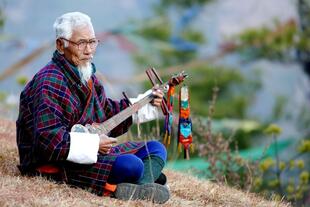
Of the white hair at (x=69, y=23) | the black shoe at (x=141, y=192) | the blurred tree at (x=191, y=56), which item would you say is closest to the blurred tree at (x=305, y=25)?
the blurred tree at (x=191, y=56)

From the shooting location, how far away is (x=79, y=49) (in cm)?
501

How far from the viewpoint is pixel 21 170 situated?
521 centimetres

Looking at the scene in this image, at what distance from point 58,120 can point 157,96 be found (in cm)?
64

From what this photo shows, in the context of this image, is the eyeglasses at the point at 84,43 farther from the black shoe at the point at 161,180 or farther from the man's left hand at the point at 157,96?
the black shoe at the point at 161,180

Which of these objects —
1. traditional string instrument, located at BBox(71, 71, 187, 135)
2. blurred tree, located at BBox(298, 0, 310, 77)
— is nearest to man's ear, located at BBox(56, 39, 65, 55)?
traditional string instrument, located at BBox(71, 71, 187, 135)

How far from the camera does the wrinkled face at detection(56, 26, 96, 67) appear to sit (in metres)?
4.99

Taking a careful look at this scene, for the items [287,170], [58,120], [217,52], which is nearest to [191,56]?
[217,52]

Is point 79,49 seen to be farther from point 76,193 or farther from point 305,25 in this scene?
point 305,25

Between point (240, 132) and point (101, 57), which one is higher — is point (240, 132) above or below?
below

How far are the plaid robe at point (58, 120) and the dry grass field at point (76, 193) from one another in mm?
99

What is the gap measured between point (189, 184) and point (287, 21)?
16.4m

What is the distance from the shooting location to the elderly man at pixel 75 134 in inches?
191

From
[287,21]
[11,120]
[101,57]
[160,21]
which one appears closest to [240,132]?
[287,21]

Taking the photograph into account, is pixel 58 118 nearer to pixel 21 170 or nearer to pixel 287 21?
pixel 21 170
